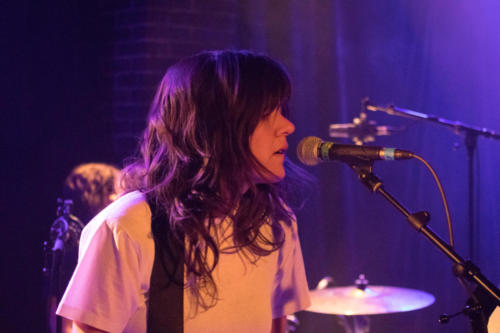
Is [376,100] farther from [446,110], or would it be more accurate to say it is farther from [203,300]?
[203,300]

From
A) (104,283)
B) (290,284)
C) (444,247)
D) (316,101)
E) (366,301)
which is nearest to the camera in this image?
(104,283)

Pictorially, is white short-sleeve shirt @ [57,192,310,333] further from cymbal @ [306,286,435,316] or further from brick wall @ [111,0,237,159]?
brick wall @ [111,0,237,159]

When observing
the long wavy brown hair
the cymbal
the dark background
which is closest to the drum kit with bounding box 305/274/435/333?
the cymbal

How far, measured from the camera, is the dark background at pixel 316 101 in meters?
3.81

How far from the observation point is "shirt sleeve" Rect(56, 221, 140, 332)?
5.02 feet

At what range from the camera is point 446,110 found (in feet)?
14.0

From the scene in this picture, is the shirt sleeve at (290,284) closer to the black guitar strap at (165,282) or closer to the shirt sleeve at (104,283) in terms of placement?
the black guitar strap at (165,282)

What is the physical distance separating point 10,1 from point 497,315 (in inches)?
132

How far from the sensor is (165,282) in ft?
5.32

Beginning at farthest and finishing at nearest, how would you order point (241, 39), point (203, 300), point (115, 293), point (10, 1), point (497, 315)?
point (241, 39)
point (10, 1)
point (497, 315)
point (203, 300)
point (115, 293)

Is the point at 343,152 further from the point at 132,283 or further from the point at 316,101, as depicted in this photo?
the point at 316,101

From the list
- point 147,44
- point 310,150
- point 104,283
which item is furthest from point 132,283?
point 147,44

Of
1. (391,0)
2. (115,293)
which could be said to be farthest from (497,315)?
(391,0)

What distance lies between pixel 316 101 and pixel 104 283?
313 centimetres
